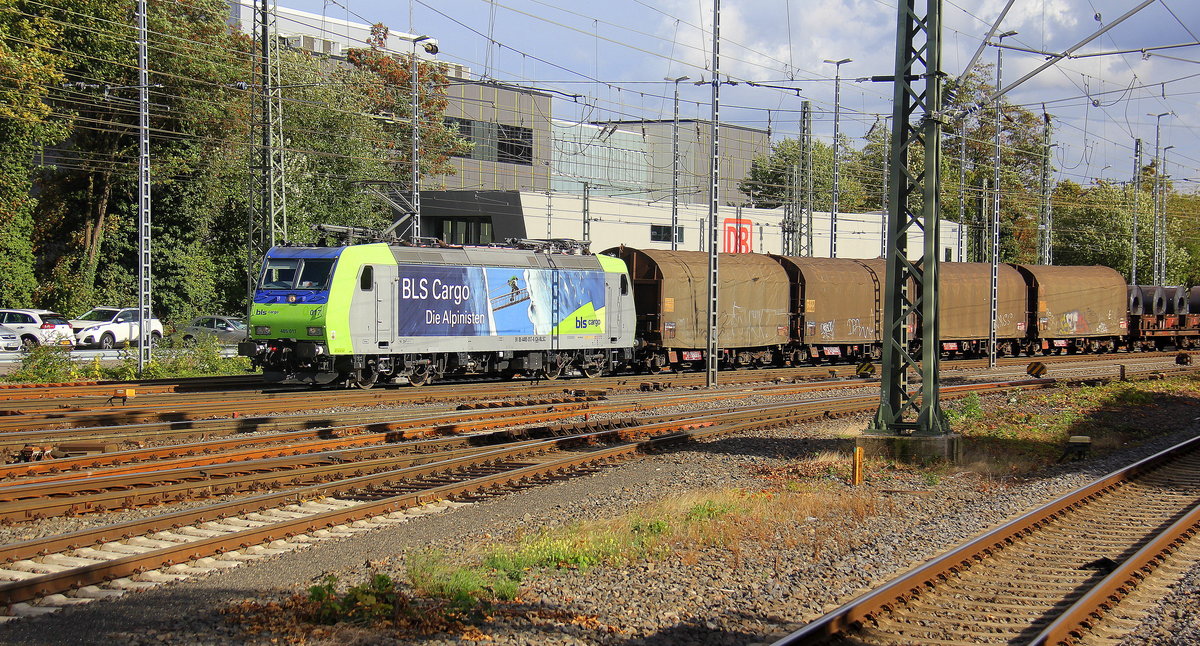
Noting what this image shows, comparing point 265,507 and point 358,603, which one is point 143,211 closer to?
point 265,507

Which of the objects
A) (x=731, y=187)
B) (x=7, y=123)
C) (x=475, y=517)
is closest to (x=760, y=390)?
(x=475, y=517)

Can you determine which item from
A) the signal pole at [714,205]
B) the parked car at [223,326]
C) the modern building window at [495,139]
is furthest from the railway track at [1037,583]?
the modern building window at [495,139]

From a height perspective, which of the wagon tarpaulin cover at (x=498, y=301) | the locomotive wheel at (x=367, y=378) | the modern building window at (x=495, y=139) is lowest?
the locomotive wheel at (x=367, y=378)

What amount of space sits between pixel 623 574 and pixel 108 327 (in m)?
36.2

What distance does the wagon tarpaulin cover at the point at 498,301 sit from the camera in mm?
22984

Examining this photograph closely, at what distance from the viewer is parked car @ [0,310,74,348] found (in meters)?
37.1

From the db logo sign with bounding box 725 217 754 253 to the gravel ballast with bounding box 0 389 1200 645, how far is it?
4637cm

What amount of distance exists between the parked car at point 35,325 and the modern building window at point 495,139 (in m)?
32.1

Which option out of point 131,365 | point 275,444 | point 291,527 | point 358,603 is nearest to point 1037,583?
point 358,603

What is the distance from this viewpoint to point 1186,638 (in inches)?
276

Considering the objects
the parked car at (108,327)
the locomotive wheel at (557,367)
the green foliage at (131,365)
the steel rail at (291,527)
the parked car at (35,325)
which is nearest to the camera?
the steel rail at (291,527)

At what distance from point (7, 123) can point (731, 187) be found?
194 ft

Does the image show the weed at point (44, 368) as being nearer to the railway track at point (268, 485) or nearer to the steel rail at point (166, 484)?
the railway track at point (268, 485)

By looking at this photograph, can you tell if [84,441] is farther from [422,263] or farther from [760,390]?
[760,390]
